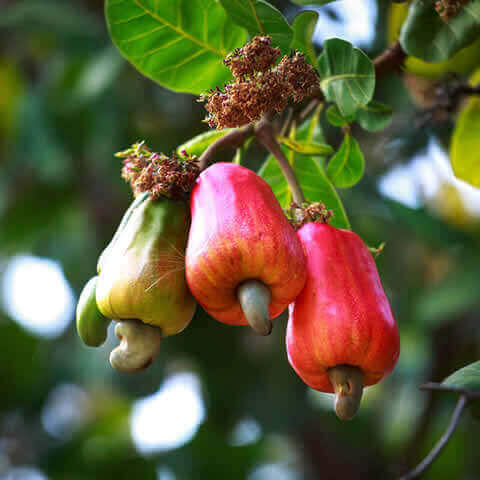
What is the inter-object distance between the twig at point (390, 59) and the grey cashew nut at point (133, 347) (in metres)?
0.66

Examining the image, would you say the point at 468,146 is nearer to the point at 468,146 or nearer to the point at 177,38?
the point at 468,146

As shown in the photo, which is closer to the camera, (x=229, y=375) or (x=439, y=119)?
(x=439, y=119)

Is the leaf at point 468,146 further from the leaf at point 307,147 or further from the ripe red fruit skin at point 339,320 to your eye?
the ripe red fruit skin at point 339,320

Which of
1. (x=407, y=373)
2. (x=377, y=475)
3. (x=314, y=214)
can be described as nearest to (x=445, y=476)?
(x=377, y=475)

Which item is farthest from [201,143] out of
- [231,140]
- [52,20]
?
[52,20]

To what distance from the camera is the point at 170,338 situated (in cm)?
271

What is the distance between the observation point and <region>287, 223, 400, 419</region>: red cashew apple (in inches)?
31.8

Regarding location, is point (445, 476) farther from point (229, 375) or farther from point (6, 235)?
point (6, 235)

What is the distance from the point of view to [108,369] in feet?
8.73

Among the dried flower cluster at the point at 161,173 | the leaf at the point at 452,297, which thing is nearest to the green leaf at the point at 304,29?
the dried flower cluster at the point at 161,173

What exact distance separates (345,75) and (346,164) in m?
0.21

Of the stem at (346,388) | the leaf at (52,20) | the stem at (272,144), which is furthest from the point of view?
the leaf at (52,20)

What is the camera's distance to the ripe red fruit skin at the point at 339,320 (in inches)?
31.8

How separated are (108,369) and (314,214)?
192 centimetres
